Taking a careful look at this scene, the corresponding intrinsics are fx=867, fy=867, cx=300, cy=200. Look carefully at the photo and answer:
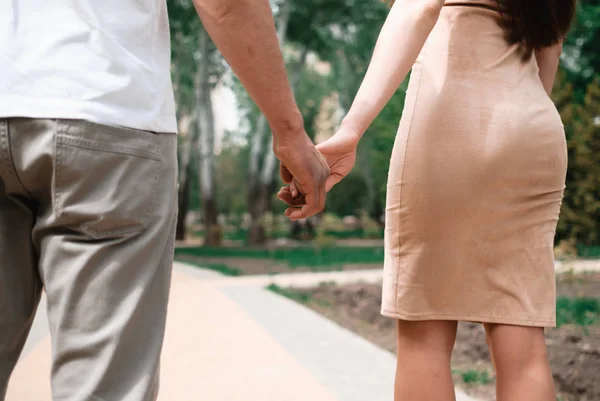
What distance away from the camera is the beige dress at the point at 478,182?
234cm

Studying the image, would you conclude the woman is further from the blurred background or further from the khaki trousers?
the blurred background

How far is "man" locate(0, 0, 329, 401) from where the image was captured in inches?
60.7

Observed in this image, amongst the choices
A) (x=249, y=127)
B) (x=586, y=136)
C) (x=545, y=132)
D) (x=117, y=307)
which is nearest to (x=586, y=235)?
(x=586, y=136)

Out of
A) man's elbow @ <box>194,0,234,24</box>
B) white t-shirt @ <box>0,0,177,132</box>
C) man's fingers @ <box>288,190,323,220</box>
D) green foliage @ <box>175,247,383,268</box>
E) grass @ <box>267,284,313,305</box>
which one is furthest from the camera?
green foliage @ <box>175,247,383,268</box>

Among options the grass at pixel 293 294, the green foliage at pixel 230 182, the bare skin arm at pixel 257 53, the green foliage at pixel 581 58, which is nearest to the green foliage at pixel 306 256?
the grass at pixel 293 294

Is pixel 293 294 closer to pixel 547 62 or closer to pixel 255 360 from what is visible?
pixel 255 360

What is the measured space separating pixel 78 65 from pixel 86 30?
68mm

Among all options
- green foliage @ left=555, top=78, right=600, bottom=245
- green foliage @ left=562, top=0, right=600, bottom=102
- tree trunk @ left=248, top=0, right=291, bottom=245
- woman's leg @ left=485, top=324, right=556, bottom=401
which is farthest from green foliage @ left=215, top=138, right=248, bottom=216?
woman's leg @ left=485, top=324, right=556, bottom=401

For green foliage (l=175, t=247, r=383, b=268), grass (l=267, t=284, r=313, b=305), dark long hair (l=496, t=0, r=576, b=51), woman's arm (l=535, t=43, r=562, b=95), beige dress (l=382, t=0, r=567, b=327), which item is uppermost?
dark long hair (l=496, t=0, r=576, b=51)

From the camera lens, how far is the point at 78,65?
1543mm

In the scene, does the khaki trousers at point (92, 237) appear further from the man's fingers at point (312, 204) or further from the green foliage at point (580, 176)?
the green foliage at point (580, 176)

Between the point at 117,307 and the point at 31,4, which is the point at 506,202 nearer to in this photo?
the point at 117,307

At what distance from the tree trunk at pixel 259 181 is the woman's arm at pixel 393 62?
21755 millimetres

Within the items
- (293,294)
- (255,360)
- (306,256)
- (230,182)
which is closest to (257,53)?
(255,360)
